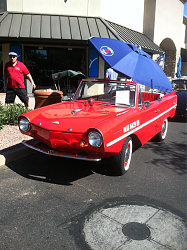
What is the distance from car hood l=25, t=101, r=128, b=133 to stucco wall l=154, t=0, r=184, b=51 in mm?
15073

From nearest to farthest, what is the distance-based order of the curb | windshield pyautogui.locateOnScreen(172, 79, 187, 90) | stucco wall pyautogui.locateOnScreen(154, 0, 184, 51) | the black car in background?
the curb
the black car in background
windshield pyautogui.locateOnScreen(172, 79, 187, 90)
stucco wall pyautogui.locateOnScreen(154, 0, 184, 51)

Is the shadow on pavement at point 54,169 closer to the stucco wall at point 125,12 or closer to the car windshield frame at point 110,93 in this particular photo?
the car windshield frame at point 110,93

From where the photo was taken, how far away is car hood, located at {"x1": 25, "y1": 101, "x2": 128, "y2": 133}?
12.0 feet

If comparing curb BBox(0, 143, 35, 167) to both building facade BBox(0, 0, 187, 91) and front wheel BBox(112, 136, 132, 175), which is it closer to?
front wheel BBox(112, 136, 132, 175)

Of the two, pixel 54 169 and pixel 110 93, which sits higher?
pixel 110 93

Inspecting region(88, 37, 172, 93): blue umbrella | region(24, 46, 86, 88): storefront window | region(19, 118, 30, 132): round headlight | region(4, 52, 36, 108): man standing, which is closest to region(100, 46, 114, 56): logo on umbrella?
region(88, 37, 172, 93): blue umbrella

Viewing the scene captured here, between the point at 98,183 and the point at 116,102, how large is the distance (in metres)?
1.61

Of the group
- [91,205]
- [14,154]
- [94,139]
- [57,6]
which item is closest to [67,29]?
[57,6]

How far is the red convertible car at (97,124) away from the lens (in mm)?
3504

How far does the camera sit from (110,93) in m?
4.80

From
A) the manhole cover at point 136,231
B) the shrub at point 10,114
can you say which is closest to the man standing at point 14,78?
the shrub at point 10,114

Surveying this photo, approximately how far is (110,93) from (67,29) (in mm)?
8036

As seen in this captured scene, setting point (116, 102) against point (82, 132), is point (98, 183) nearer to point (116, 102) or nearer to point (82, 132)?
point (82, 132)

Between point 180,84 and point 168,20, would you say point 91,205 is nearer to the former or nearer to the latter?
point 180,84
